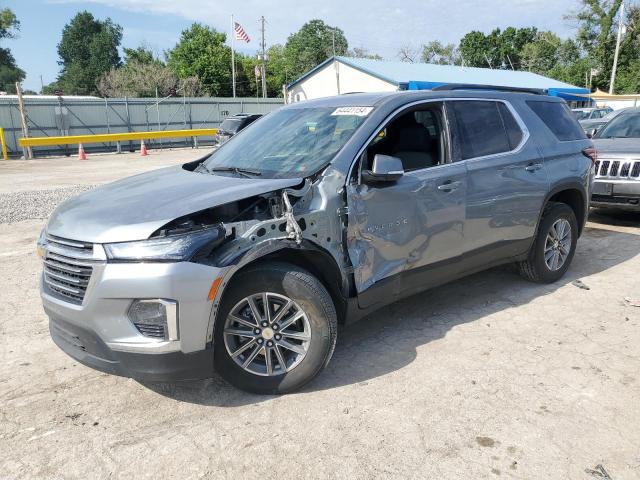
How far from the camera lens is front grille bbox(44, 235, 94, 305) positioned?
2885mm

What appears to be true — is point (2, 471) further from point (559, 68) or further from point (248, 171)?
point (559, 68)

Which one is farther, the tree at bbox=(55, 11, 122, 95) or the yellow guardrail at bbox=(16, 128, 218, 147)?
the tree at bbox=(55, 11, 122, 95)

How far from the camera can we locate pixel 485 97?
15.2 ft

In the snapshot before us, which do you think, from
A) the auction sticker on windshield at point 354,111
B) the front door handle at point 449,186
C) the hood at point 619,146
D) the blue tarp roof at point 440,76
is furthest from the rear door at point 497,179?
the blue tarp roof at point 440,76

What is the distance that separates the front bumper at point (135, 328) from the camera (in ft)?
9.05

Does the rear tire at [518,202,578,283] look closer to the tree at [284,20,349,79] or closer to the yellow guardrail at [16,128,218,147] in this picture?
the yellow guardrail at [16,128,218,147]

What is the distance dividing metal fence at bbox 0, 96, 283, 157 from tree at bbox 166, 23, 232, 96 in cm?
2946

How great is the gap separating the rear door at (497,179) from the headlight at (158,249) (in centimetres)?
236

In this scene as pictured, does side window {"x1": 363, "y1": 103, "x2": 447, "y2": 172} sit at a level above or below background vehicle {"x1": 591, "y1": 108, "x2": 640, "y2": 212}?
above

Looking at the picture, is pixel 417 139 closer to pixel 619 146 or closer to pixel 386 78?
pixel 619 146

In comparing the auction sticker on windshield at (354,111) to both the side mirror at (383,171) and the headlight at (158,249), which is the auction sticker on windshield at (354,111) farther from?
the headlight at (158,249)

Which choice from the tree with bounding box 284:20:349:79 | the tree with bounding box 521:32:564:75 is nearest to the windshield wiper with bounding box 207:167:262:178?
the tree with bounding box 284:20:349:79

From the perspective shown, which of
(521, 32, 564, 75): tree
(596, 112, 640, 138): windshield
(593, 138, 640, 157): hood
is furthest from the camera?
(521, 32, 564, 75): tree

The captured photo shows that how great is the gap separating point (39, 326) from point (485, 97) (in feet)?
14.0
